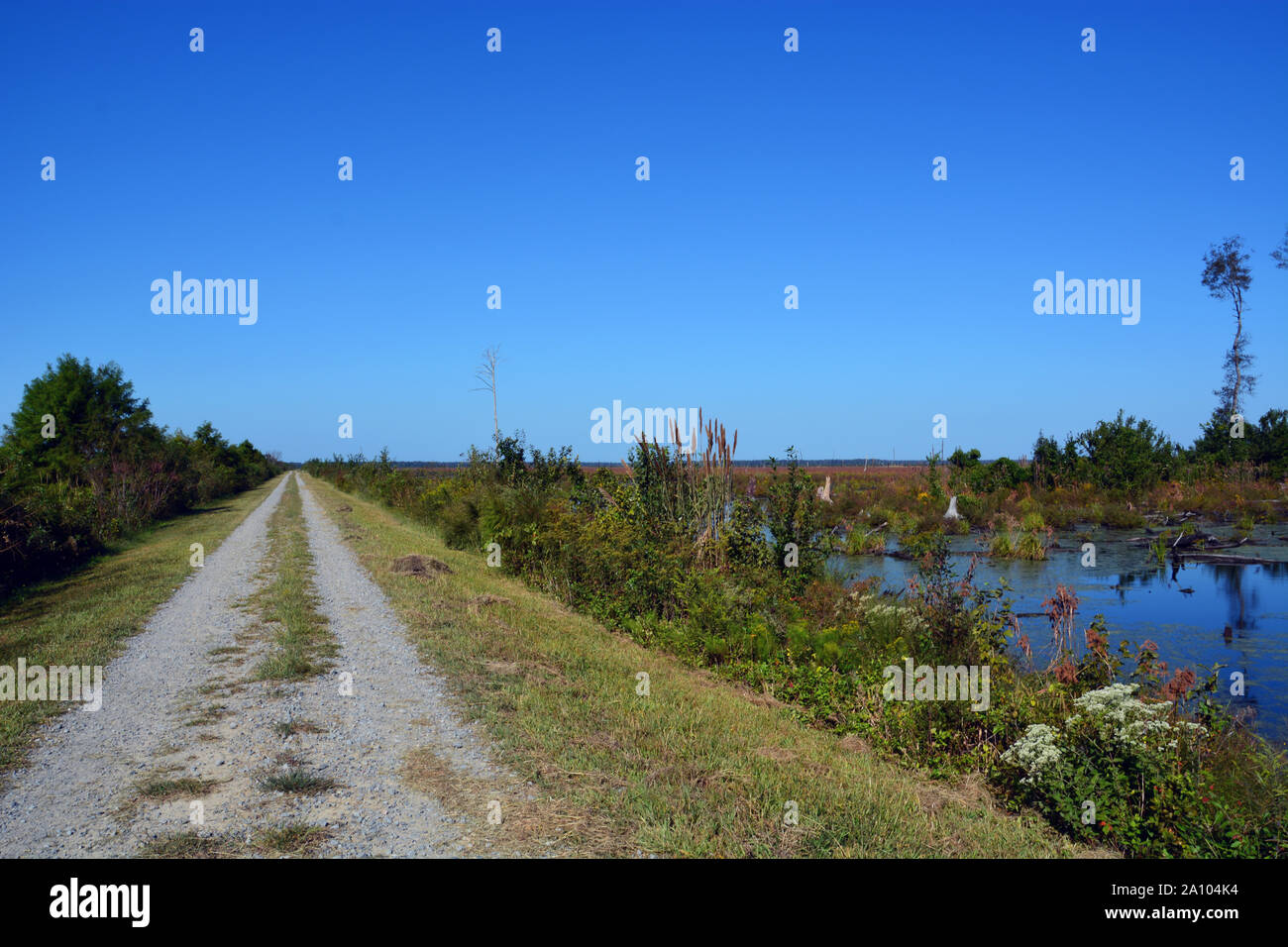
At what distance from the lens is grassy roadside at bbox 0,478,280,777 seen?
6172 millimetres

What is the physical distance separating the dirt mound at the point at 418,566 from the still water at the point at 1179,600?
→ 823 cm

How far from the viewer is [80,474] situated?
25.2 meters

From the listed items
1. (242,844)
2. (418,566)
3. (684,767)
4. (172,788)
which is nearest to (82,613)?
(418,566)

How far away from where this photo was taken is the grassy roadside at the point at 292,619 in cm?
750

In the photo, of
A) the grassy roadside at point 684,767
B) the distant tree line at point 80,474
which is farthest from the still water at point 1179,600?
the distant tree line at point 80,474

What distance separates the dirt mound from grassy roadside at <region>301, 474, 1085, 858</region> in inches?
→ 183

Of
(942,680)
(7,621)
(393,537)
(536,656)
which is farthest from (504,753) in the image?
(393,537)

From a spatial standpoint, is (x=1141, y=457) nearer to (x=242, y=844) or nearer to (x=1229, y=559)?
(x=1229, y=559)

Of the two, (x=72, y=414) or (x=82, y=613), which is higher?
(x=72, y=414)

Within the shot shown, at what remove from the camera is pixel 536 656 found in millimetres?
8359

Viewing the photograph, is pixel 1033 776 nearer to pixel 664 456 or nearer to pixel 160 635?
pixel 664 456

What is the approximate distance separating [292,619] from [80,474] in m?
21.7
